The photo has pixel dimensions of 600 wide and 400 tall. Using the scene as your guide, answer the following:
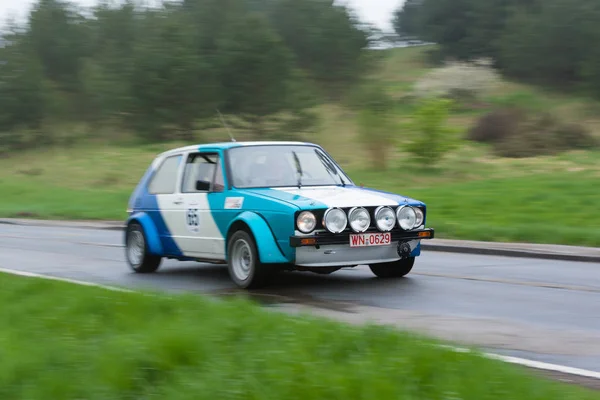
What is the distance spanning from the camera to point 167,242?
12.3m

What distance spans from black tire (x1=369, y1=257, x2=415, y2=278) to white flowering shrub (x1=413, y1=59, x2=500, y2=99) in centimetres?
6556

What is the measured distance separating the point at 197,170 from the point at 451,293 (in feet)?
11.9

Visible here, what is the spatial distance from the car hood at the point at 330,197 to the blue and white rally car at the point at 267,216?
0.01 meters

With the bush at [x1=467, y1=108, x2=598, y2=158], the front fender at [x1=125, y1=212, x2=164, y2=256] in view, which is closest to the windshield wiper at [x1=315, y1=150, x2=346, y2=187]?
the front fender at [x1=125, y1=212, x2=164, y2=256]

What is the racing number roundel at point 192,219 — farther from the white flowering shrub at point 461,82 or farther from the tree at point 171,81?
the white flowering shrub at point 461,82

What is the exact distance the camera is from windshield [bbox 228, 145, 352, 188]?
36.5ft

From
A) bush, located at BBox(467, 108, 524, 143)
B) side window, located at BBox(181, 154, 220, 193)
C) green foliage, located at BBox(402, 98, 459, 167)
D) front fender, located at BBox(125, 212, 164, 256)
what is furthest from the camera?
bush, located at BBox(467, 108, 524, 143)

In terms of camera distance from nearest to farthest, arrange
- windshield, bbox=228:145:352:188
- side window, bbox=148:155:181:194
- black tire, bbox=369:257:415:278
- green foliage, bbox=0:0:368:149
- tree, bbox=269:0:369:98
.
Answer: windshield, bbox=228:145:352:188
black tire, bbox=369:257:415:278
side window, bbox=148:155:181:194
green foliage, bbox=0:0:368:149
tree, bbox=269:0:369:98

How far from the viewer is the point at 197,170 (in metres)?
11.8

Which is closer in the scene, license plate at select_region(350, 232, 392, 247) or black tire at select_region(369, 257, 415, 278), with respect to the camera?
license plate at select_region(350, 232, 392, 247)

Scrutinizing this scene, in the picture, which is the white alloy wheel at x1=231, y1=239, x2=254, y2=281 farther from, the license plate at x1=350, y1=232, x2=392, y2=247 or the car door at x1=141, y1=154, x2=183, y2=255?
the car door at x1=141, y1=154, x2=183, y2=255

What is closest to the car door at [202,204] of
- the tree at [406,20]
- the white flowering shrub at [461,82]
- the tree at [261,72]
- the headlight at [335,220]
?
the headlight at [335,220]

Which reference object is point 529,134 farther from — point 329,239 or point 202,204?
point 329,239

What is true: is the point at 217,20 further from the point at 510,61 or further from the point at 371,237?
the point at 371,237
